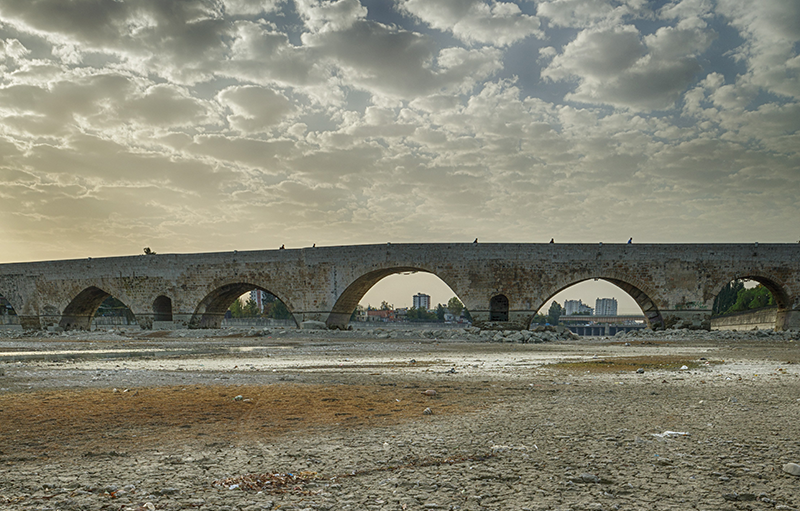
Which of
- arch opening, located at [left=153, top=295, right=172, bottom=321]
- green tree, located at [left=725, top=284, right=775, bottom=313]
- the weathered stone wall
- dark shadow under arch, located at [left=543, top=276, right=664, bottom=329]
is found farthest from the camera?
green tree, located at [left=725, top=284, right=775, bottom=313]

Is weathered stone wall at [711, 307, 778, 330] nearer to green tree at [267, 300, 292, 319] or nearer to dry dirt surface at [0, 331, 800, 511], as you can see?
dry dirt surface at [0, 331, 800, 511]

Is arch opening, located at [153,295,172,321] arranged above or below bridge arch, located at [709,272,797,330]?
below

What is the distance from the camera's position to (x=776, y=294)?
2916cm

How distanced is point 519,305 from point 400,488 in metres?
26.1

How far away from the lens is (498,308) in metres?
29.5

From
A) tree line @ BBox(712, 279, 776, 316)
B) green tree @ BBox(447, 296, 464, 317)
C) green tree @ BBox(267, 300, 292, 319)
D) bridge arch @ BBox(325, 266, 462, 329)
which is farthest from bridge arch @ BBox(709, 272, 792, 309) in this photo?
green tree @ BBox(447, 296, 464, 317)

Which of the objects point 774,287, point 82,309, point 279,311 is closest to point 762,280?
point 774,287

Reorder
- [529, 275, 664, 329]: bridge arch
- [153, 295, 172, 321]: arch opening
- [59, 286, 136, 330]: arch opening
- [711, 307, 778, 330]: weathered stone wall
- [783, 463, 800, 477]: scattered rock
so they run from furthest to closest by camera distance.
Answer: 1. [711, 307, 778, 330]: weathered stone wall
2. [59, 286, 136, 330]: arch opening
3. [153, 295, 172, 321]: arch opening
4. [529, 275, 664, 329]: bridge arch
5. [783, 463, 800, 477]: scattered rock

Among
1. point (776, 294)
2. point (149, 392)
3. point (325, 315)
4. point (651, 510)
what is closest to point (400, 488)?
point (651, 510)

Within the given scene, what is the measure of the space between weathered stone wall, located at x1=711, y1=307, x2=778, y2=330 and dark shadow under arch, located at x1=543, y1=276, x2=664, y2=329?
969 cm

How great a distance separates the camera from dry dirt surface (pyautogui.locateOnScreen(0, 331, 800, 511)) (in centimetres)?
292

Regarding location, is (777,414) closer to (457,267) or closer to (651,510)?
(651,510)

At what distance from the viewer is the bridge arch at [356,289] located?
30.1 m

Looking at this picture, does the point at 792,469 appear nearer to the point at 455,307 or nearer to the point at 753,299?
the point at 753,299
